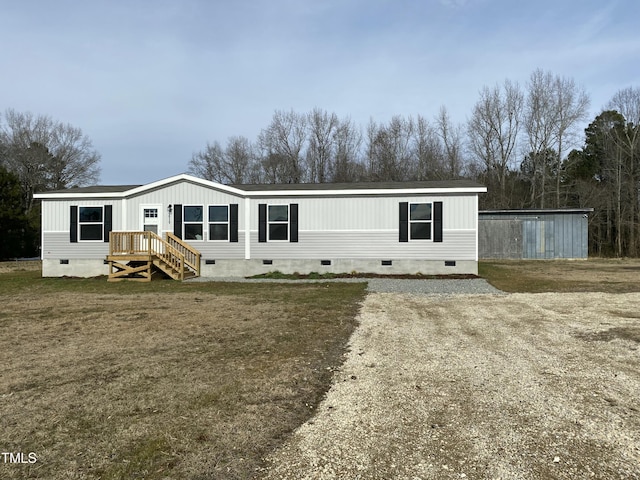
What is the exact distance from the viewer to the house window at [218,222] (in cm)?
1530

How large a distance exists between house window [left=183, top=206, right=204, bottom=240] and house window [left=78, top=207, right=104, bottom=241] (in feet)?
10.6

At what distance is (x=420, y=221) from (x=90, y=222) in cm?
1178

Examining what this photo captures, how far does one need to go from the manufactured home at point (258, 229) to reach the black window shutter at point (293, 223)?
0.11ft

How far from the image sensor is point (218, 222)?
15312mm

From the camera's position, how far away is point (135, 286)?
43.2 feet

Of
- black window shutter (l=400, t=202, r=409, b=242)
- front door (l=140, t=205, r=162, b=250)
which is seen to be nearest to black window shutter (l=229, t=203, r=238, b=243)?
front door (l=140, t=205, r=162, b=250)

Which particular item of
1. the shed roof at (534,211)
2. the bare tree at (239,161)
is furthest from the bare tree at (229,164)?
the shed roof at (534,211)

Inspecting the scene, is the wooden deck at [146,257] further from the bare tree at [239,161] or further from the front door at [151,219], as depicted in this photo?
the bare tree at [239,161]

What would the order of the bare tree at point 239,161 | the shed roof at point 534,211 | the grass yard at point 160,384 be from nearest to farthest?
the grass yard at point 160,384, the shed roof at point 534,211, the bare tree at point 239,161

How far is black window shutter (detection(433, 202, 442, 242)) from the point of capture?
1452 centimetres

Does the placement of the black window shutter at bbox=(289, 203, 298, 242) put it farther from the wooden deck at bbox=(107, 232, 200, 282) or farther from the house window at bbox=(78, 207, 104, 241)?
the house window at bbox=(78, 207, 104, 241)

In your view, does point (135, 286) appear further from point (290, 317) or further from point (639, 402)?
point (639, 402)

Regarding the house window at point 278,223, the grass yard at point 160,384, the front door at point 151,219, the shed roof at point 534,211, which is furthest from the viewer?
the shed roof at point 534,211

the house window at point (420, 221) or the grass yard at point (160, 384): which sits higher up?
the house window at point (420, 221)
